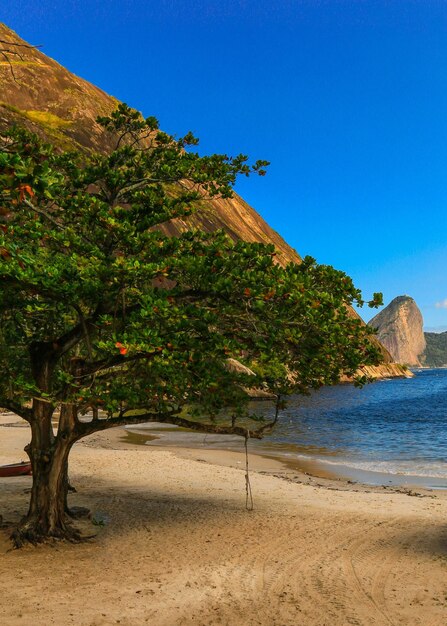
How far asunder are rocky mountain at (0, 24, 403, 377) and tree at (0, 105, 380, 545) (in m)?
79.3

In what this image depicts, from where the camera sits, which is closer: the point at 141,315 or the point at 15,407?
the point at 141,315

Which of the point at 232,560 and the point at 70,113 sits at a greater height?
the point at 70,113

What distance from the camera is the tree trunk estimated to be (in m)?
11.5

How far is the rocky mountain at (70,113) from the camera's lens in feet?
343

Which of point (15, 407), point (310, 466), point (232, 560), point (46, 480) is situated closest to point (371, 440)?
point (310, 466)

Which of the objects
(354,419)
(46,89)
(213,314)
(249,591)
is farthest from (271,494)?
(46,89)

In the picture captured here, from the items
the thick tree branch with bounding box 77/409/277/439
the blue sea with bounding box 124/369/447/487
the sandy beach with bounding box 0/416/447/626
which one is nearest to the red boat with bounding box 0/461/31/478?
the sandy beach with bounding box 0/416/447/626

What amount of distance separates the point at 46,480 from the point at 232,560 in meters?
4.48

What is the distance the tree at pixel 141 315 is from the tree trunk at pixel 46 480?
2cm

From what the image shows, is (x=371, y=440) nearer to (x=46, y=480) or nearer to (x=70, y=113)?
(x=46, y=480)

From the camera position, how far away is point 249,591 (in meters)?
9.31

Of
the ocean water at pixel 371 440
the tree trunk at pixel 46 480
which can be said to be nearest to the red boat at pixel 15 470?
the tree trunk at pixel 46 480

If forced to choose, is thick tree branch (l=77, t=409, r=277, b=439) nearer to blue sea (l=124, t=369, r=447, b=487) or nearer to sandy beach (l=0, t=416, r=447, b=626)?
sandy beach (l=0, t=416, r=447, b=626)

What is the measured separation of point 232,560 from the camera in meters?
10.9
